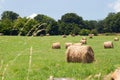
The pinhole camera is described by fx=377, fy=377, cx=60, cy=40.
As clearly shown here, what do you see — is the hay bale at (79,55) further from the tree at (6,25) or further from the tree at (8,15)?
the tree at (8,15)

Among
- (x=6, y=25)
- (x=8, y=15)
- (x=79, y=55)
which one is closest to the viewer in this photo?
(x=8, y=15)

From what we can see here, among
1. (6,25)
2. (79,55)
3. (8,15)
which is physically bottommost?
(79,55)

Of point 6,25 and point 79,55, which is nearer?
point 79,55

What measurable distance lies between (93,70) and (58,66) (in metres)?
2.13

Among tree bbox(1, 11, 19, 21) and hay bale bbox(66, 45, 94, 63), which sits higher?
tree bbox(1, 11, 19, 21)

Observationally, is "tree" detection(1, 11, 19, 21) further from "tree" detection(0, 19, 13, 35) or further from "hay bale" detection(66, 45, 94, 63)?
"hay bale" detection(66, 45, 94, 63)

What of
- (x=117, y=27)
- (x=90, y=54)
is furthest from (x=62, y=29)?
(x=90, y=54)

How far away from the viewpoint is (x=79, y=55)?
18.4m

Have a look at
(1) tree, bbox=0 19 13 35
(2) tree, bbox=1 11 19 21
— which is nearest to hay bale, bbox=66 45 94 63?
(1) tree, bbox=0 19 13 35

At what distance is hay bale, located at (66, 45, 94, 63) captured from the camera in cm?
1830

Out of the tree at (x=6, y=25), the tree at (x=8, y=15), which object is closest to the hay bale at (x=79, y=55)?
the tree at (x=6, y=25)

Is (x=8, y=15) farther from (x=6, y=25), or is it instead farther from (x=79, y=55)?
(x=6, y=25)

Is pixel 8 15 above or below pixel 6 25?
below

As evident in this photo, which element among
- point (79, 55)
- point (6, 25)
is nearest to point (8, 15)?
point (79, 55)
